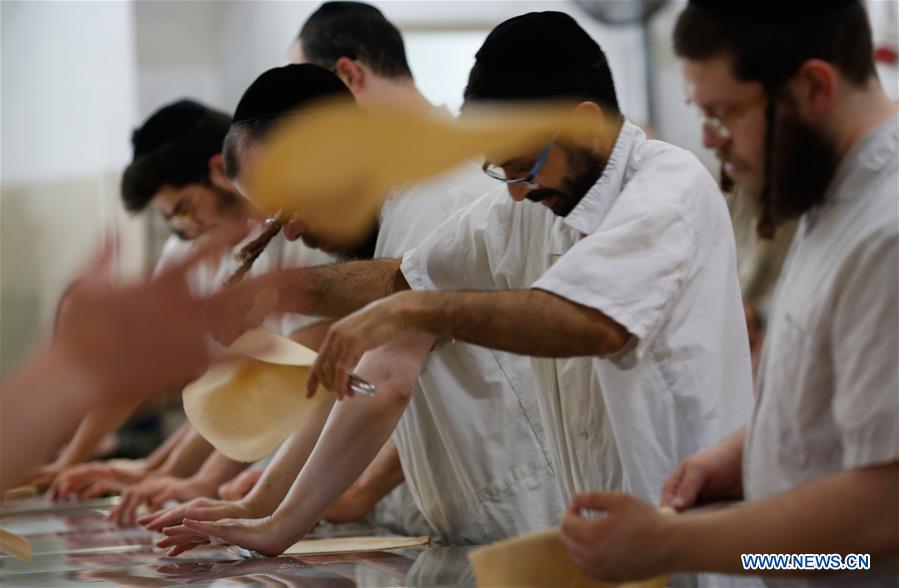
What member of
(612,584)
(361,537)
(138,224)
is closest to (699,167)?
(612,584)

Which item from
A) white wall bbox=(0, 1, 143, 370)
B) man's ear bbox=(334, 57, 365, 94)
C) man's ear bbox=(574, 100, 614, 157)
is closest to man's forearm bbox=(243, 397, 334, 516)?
man's ear bbox=(334, 57, 365, 94)

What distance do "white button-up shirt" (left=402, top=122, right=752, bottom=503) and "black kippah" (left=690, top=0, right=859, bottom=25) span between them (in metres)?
0.31

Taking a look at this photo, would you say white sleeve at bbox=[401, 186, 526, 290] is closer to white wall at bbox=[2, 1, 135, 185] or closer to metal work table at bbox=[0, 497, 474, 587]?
metal work table at bbox=[0, 497, 474, 587]

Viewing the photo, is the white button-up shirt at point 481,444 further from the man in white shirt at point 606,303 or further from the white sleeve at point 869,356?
the white sleeve at point 869,356

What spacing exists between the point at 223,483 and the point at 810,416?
2031mm

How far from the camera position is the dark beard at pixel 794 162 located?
1.24 m

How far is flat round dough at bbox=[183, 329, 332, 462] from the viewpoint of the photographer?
2.06 m

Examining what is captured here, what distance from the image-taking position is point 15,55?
19.3 feet

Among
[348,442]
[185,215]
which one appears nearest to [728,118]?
[348,442]

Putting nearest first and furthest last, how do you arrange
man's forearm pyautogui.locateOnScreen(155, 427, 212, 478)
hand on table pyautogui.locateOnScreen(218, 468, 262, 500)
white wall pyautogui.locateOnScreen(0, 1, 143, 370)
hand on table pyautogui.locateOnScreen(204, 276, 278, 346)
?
hand on table pyautogui.locateOnScreen(204, 276, 278, 346), hand on table pyautogui.locateOnScreen(218, 468, 262, 500), man's forearm pyautogui.locateOnScreen(155, 427, 212, 478), white wall pyautogui.locateOnScreen(0, 1, 143, 370)

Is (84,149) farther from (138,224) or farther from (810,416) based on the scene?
(810,416)

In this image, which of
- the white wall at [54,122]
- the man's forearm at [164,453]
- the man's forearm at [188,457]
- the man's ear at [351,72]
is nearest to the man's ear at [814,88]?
the man's ear at [351,72]

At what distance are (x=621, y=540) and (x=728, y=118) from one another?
46 centimetres

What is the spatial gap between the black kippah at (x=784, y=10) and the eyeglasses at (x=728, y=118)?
79 millimetres
